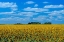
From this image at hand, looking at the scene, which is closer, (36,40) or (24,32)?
(36,40)

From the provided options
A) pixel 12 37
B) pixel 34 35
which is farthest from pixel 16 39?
pixel 34 35

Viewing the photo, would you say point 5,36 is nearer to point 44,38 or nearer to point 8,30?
point 8,30

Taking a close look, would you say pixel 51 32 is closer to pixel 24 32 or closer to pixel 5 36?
pixel 24 32

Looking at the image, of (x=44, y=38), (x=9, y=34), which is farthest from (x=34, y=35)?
(x=9, y=34)

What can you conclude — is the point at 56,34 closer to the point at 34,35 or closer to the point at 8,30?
the point at 34,35

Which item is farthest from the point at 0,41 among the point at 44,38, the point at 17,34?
the point at 44,38

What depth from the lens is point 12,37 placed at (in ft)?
48.9

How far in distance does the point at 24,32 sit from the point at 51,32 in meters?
1.85

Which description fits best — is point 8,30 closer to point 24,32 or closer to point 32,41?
point 24,32

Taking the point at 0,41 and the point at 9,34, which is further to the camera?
the point at 9,34

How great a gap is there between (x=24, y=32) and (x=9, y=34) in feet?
3.36

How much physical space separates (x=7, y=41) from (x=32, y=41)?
1.57 meters

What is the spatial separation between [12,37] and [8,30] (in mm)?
1259

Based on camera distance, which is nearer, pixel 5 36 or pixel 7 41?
pixel 7 41
